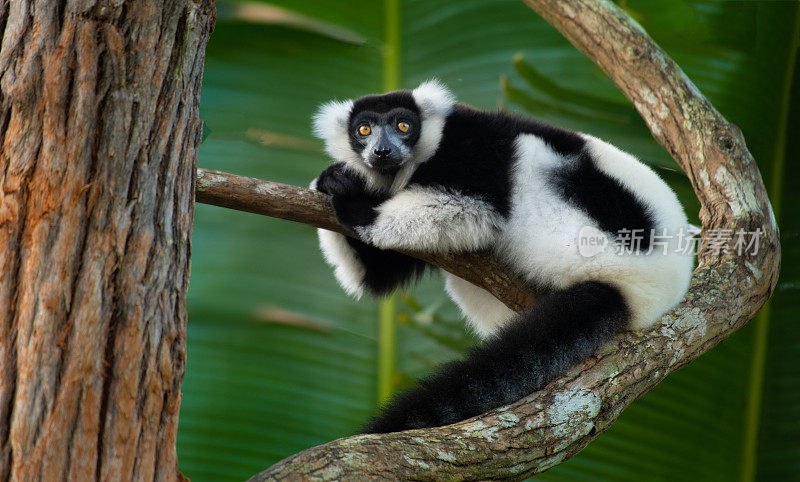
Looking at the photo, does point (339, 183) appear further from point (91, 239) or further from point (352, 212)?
point (91, 239)

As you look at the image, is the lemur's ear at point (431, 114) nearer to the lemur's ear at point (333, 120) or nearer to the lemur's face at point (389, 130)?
the lemur's face at point (389, 130)

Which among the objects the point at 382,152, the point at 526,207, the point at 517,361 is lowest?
the point at 517,361

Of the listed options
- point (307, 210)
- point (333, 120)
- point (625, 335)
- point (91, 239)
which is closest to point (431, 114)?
point (333, 120)

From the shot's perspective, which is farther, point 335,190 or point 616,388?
point 335,190

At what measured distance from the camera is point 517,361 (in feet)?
7.50

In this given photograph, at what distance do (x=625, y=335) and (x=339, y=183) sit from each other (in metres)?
1.19

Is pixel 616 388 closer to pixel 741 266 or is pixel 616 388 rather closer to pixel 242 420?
pixel 741 266

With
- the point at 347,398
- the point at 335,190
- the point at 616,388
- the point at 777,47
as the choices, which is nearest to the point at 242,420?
the point at 347,398

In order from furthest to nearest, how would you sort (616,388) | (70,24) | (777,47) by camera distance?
1. (777,47)
2. (616,388)
3. (70,24)

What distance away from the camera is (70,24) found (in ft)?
4.98

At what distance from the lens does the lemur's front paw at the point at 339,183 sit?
2766mm

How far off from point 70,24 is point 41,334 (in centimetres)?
65

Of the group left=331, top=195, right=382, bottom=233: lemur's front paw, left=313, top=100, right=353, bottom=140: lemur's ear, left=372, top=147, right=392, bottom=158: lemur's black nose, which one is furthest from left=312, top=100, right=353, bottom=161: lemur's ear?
left=331, top=195, right=382, bottom=233: lemur's front paw

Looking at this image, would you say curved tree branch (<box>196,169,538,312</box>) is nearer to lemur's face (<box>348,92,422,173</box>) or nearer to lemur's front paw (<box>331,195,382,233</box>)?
lemur's front paw (<box>331,195,382,233</box>)
